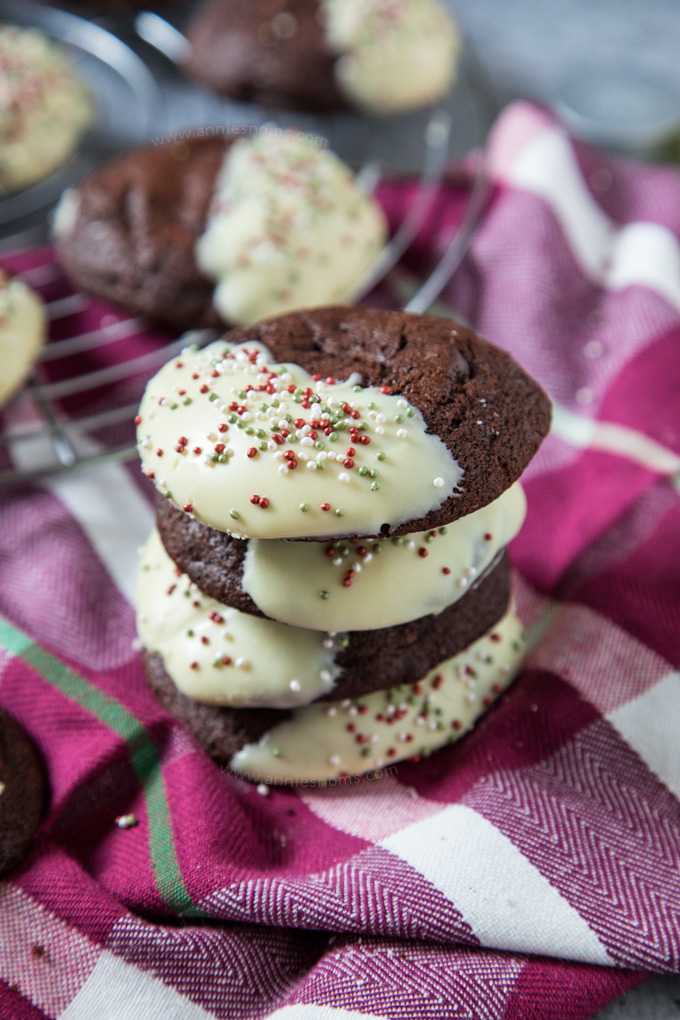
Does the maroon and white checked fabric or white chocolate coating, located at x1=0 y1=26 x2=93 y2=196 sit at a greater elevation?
white chocolate coating, located at x1=0 y1=26 x2=93 y2=196

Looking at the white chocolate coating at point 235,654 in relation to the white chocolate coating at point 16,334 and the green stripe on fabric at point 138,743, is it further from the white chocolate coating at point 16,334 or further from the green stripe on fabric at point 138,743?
the white chocolate coating at point 16,334

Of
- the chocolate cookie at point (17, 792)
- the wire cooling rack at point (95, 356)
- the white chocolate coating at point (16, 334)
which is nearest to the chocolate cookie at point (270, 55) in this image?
the wire cooling rack at point (95, 356)

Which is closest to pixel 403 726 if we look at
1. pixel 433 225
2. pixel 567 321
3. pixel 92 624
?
pixel 92 624

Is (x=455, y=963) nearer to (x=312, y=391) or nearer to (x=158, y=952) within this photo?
(x=158, y=952)

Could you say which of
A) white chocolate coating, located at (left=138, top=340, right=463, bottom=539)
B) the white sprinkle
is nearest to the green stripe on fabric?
white chocolate coating, located at (left=138, top=340, right=463, bottom=539)

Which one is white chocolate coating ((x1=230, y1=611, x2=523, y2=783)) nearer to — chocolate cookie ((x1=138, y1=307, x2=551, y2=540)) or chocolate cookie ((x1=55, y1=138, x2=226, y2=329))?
chocolate cookie ((x1=138, y1=307, x2=551, y2=540))
